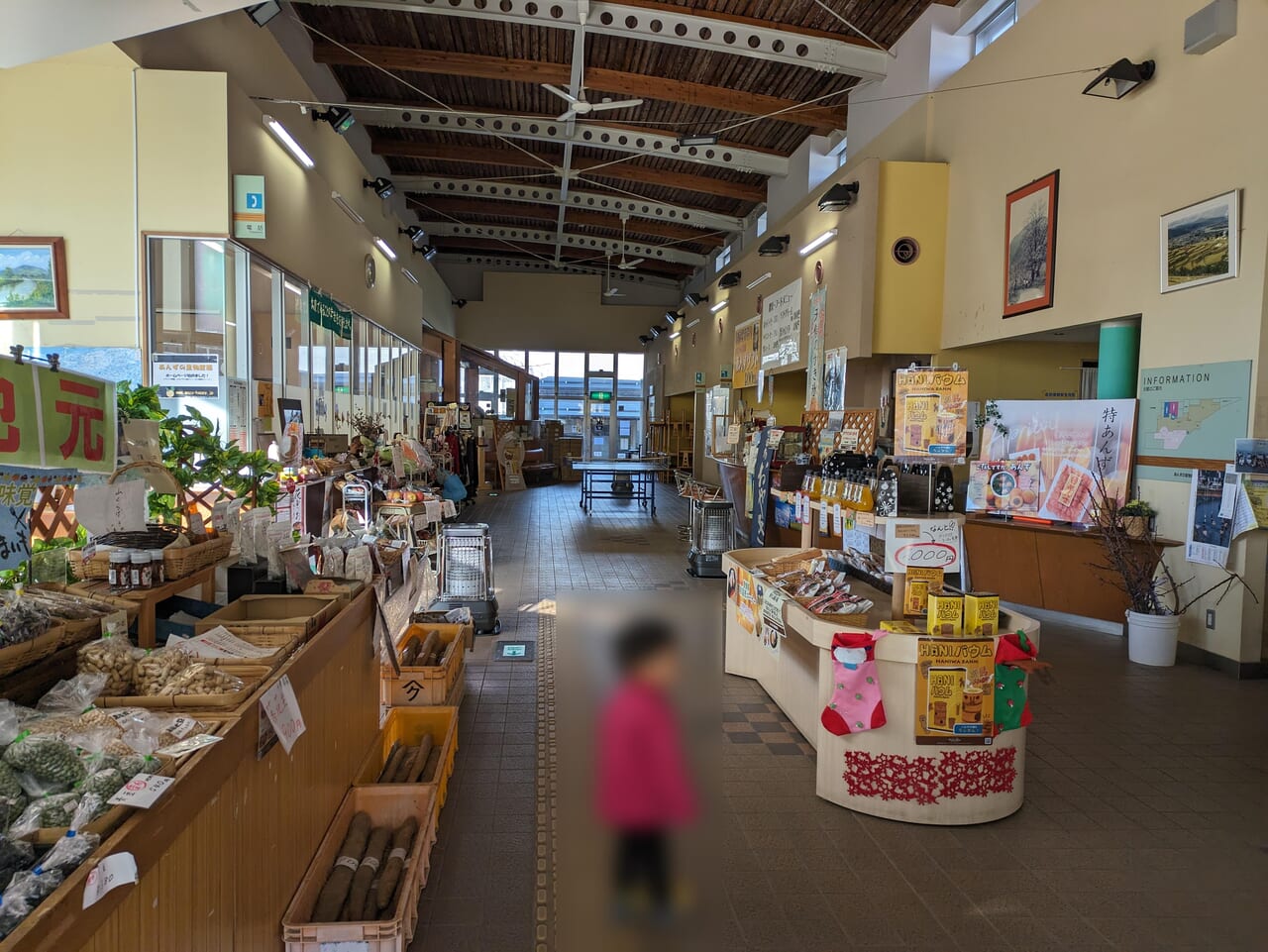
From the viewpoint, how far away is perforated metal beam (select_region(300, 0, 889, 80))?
8523mm

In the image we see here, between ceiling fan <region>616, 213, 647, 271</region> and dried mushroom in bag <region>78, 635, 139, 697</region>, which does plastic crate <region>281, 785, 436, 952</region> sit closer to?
dried mushroom in bag <region>78, 635, 139, 697</region>

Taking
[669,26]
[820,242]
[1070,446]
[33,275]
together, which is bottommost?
[1070,446]

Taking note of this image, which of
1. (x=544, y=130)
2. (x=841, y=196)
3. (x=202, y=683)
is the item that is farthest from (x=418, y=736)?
(x=544, y=130)

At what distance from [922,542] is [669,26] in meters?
7.78

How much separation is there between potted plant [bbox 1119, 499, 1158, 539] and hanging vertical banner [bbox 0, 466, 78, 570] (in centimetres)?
621

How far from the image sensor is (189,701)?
5.94ft

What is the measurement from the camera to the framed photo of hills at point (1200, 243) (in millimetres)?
4832

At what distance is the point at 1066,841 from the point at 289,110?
8.19 m

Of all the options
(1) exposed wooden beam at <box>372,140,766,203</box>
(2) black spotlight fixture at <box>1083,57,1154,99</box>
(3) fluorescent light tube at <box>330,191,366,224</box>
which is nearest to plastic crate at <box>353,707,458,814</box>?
(2) black spotlight fixture at <box>1083,57,1154,99</box>

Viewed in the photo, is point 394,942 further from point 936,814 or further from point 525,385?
point 525,385

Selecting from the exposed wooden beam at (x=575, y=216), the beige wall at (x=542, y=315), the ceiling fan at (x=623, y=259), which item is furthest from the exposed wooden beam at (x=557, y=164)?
the beige wall at (x=542, y=315)

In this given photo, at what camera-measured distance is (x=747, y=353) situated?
46.8 ft

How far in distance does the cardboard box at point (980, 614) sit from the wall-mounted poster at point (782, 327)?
8.49m

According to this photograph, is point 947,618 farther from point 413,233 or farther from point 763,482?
point 413,233
